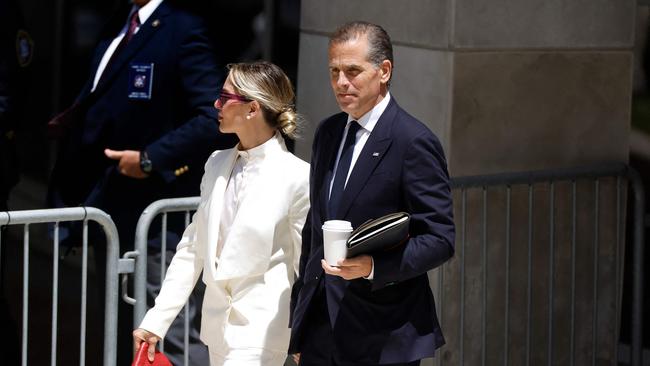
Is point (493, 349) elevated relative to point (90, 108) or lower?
lower

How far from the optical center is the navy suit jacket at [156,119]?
620 cm

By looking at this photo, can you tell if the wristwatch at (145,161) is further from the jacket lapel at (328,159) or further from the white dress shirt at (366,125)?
the white dress shirt at (366,125)

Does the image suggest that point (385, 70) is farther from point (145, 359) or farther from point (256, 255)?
point (145, 359)

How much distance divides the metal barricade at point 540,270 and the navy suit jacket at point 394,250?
1.75 meters

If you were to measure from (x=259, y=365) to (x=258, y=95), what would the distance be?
93 cm

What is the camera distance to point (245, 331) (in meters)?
4.73

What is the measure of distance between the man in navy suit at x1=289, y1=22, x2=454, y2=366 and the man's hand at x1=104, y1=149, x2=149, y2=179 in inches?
74.8

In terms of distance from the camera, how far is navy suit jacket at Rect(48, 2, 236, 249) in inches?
244

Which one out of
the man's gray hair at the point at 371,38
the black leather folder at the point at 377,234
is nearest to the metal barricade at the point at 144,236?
the man's gray hair at the point at 371,38

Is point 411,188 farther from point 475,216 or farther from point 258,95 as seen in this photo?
point 475,216

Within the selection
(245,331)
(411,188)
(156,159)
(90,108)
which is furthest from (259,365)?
(90,108)

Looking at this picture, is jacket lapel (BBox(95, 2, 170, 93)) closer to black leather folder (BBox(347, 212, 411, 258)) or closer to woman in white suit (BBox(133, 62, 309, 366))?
woman in white suit (BBox(133, 62, 309, 366))

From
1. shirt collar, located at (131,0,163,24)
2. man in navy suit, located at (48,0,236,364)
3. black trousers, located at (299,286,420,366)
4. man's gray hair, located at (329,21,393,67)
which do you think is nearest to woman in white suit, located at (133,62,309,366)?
black trousers, located at (299,286,420,366)

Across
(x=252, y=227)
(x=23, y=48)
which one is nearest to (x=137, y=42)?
(x=23, y=48)
